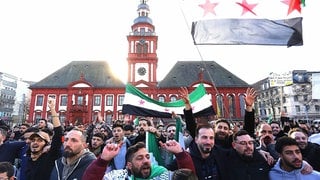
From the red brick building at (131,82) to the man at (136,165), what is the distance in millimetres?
39315

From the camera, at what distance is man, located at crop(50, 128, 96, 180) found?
13.5ft

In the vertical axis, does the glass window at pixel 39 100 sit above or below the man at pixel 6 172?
above

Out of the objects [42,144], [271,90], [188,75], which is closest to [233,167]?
[42,144]

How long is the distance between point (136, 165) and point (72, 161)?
1.50 meters

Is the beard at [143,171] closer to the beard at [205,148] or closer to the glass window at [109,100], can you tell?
the beard at [205,148]

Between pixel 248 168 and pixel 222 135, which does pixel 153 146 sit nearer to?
pixel 222 135

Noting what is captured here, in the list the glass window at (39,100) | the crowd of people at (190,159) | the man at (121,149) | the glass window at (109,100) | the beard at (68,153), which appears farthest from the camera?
the glass window at (109,100)

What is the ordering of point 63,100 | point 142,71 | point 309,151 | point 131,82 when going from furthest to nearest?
point 63,100, point 142,71, point 131,82, point 309,151

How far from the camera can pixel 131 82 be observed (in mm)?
43219

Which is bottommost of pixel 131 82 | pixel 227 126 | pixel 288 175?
pixel 288 175

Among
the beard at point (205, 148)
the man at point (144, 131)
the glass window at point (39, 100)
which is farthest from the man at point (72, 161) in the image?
the glass window at point (39, 100)

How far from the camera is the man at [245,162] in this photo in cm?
400

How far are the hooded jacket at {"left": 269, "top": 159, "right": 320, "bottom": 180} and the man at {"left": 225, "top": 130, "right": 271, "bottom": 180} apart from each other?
0.34ft

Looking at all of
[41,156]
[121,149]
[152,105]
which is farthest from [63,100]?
[41,156]
